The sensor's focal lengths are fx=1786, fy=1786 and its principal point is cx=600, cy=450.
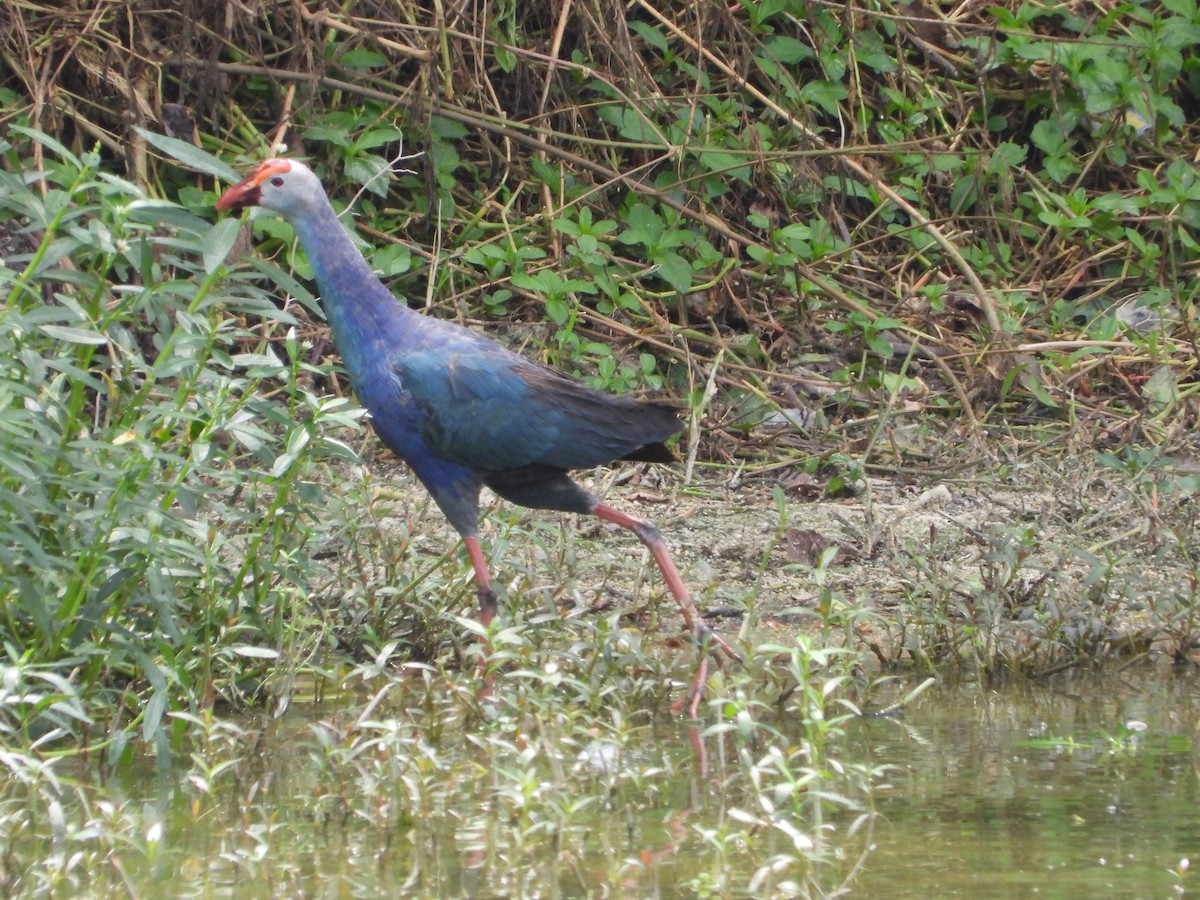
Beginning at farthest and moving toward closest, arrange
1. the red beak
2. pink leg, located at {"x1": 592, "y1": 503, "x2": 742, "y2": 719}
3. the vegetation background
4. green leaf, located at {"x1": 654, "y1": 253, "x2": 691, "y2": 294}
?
green leaf, located at {"x1": 654, "y1": 253, "x2": 691, "y2": 294} → the vegetation background → the red beak → pink leg, located at {"x1": 592, "y1": 503, "x2": 742, "y2": 719}

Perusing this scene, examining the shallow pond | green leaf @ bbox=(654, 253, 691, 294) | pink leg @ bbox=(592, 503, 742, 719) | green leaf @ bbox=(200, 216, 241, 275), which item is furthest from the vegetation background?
green leaf @ bbox=(200, 216, 241, 275)

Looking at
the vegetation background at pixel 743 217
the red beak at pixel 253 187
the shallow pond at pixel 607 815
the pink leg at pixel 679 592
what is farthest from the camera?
the vegetation background at pixel 743 217

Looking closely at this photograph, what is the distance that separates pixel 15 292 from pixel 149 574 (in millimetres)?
585

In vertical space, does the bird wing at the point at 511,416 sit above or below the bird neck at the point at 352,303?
below

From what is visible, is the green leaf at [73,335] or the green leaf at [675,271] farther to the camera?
the green leaf at [675,271]

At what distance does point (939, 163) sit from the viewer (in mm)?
7027

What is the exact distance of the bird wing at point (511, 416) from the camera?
4.41m

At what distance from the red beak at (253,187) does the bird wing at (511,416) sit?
24.1 inches

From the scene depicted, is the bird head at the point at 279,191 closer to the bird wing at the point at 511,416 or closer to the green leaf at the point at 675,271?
the bird wing at the point at 511,416

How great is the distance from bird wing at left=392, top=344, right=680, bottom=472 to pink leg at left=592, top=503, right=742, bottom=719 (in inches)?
8.1

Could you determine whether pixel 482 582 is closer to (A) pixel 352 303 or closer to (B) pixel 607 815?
(A) pixel 352 303

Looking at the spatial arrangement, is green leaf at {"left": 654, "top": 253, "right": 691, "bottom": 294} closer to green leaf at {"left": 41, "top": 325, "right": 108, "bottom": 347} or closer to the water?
the water

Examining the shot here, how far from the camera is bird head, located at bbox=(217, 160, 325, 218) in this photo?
460 centimetres

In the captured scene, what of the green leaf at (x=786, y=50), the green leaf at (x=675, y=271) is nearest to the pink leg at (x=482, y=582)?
the green leaf at (x=675, y=271)
